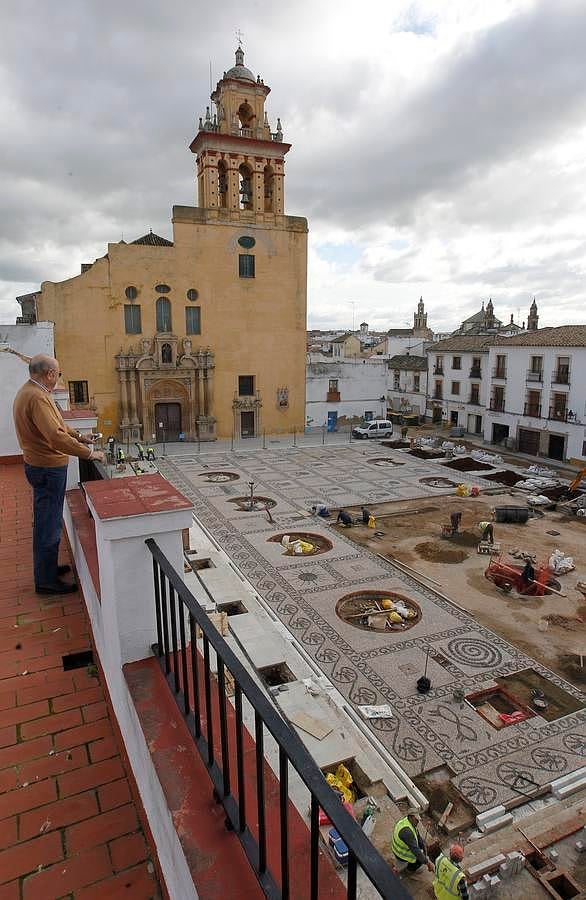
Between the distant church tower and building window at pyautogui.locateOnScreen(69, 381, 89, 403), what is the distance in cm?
4301

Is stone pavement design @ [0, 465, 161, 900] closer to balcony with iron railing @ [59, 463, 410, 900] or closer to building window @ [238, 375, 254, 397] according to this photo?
balcony with iron railing @ [59, 463, 410, 900]

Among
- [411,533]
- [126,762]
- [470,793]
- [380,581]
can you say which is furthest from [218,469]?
[126,762]

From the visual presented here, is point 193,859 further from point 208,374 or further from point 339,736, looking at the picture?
point 208,374

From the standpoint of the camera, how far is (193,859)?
1769mm

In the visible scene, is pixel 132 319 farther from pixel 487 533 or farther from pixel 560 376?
pixel 560 376

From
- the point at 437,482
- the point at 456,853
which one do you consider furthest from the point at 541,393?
the point at 456,853

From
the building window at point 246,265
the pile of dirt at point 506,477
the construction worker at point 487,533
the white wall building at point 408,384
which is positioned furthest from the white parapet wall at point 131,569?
the white wall building at point 408,384

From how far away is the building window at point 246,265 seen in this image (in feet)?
90.0

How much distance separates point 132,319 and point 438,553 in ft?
61.9

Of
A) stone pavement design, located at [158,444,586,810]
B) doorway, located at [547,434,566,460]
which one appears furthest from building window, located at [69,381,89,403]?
doorway, located at [547,434,566,460]

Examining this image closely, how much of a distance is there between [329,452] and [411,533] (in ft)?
37.5

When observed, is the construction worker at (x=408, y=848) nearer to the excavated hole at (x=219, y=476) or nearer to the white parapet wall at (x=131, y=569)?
the white parapet wall at (x=131, y=569)

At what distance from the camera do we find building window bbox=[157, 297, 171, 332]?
26.4 meters

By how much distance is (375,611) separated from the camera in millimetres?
10406
